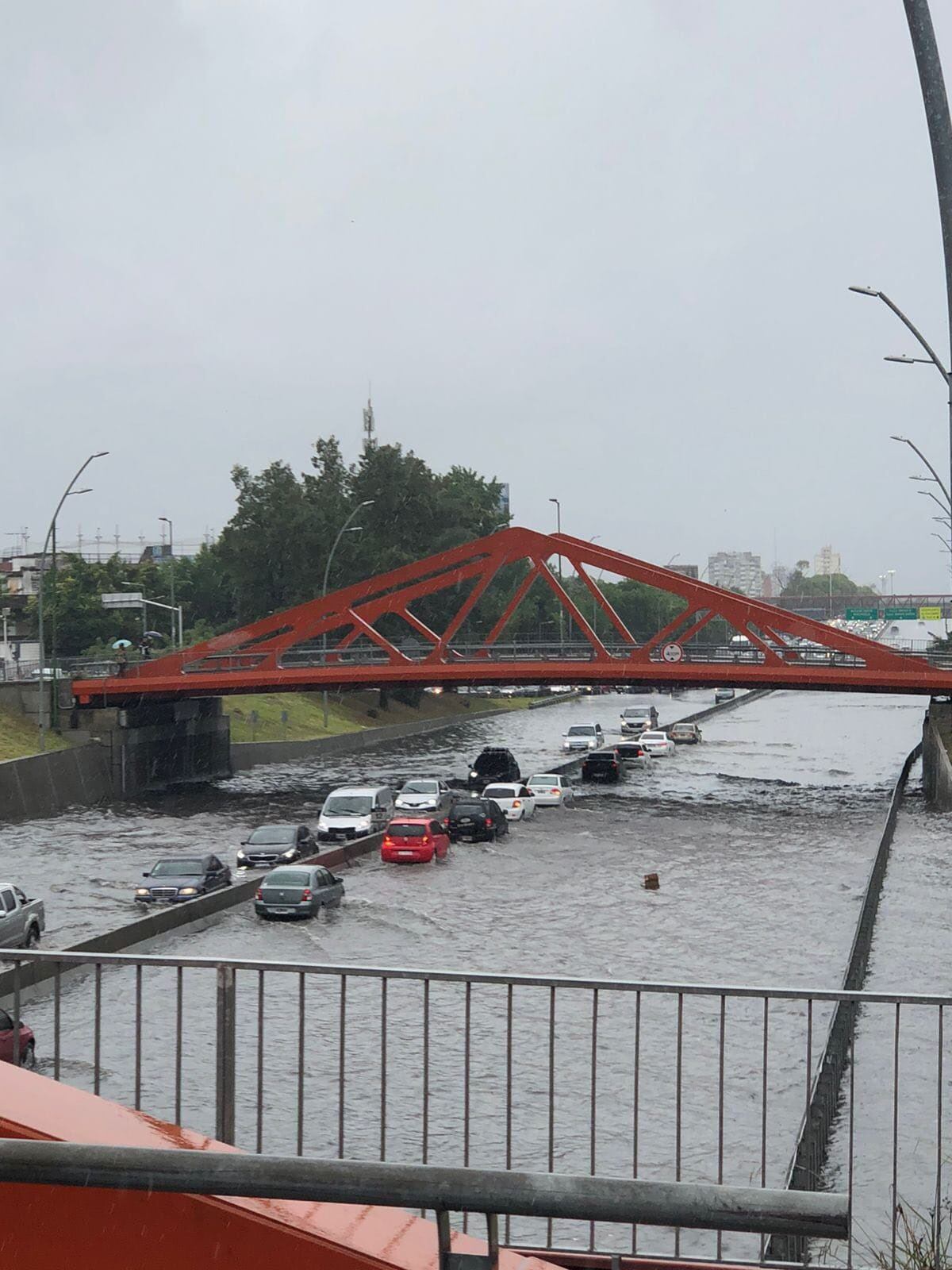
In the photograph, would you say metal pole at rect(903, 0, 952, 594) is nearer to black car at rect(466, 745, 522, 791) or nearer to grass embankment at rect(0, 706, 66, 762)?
grass embankment at rect(0, 706, 66, 762)

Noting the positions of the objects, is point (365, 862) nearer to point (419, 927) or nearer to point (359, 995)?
point (419, 927)

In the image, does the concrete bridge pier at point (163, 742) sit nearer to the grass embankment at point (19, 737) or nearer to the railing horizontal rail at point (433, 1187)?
the grass embankment at point (19, 737)

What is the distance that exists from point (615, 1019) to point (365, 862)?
66.2ft

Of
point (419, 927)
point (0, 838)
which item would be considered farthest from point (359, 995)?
point (0, 838)

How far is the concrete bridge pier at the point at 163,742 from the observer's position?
65.1m

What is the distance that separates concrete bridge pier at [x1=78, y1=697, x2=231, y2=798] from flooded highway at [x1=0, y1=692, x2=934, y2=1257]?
313 cm

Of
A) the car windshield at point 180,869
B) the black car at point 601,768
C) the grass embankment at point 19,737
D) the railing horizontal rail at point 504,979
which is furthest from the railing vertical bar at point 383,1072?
the black car at point 601,768

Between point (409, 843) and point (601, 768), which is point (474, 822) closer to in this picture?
point (409, 843)

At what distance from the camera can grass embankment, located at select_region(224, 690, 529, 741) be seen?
85.8 metres

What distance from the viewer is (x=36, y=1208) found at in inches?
194

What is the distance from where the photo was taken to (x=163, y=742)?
70.2m

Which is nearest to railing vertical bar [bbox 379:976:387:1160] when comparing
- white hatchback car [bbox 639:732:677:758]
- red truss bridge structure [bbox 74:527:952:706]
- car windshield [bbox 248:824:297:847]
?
car windshield [bbox 248:824:297:847]

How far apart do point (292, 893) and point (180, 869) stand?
334cm

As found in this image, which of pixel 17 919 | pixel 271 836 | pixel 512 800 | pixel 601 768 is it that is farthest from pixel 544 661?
pixel 17 919
